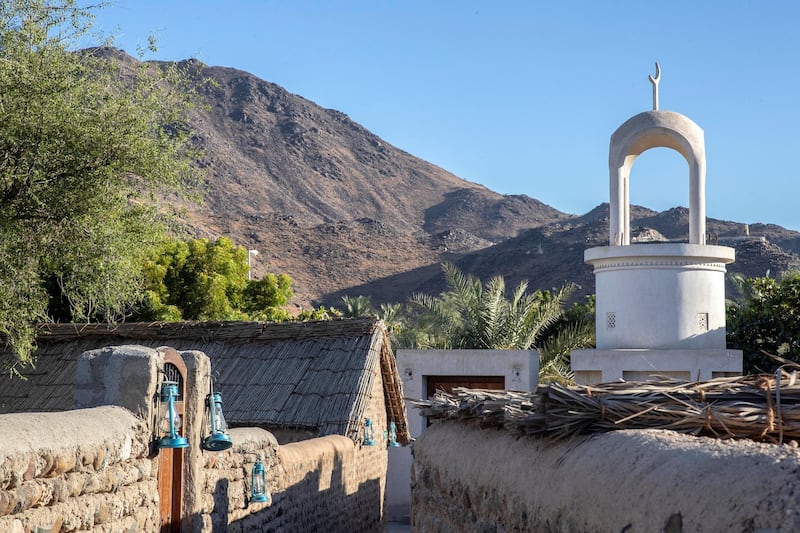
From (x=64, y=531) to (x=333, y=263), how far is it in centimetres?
6607

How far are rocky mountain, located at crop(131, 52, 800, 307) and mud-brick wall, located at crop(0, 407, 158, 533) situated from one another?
154 ft

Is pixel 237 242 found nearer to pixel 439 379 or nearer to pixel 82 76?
pixel 439 379

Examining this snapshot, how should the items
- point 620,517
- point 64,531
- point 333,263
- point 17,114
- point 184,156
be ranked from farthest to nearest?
point 333,263 → point 184,156 → point 17,114 → point 64,531 → point 620,517

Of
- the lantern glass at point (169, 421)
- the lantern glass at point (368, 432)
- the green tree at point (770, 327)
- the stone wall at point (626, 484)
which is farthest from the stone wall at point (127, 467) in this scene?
the green tree at point (770, 327)

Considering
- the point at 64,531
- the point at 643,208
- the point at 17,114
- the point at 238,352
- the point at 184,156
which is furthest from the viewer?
the point at 643,208

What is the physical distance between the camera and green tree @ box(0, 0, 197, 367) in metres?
10.8

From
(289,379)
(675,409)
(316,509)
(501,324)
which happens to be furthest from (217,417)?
(501,324)

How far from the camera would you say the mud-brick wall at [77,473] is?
4.93m

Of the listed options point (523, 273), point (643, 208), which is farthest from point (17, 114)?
point (643, 208)

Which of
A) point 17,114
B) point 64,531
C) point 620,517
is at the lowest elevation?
point 64,531

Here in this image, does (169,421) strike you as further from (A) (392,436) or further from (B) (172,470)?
(A) (392,436)

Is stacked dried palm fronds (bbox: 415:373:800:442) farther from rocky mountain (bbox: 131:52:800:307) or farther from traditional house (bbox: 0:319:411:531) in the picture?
rocky mountain (bbox: 131:52:800:307)

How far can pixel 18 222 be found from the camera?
11.3 meters

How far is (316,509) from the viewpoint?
450 inches
